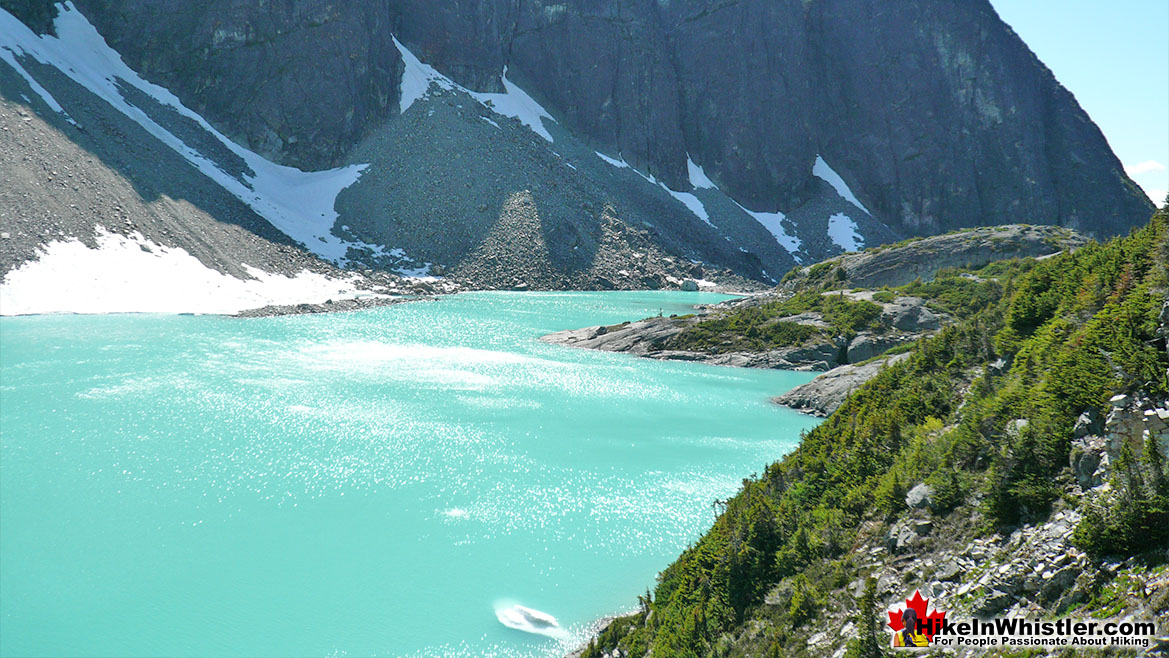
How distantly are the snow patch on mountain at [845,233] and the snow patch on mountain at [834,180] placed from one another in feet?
24.0

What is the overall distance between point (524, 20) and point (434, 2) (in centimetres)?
1658

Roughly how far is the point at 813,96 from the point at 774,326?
A: 11139 centimetres

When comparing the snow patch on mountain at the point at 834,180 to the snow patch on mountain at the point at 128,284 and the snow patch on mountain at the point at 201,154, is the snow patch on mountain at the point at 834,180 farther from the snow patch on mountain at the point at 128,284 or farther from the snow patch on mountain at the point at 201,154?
the snow patch on mountain at the point at 128,284

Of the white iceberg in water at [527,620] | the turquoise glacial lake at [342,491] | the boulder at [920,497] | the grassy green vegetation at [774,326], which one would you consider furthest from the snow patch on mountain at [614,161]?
the boulder at [920,497]

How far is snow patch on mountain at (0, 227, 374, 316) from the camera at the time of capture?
4647cm

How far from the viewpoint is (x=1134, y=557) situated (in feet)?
17.7

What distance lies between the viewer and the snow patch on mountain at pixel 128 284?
152 ft

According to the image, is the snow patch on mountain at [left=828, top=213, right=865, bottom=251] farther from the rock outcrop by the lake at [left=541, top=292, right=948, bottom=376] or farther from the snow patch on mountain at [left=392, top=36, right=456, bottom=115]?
the rock outcrop by the lake at [left=541, top=292, right=948, bottom=376]

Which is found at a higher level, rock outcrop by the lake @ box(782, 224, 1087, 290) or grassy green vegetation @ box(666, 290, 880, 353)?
rock outcrop by the lake @ box(782, 224, 1087, 290)

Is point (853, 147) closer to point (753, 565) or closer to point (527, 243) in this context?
point (527, 243)

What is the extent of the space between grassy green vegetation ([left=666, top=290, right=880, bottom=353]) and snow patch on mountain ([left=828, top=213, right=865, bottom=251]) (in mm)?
81933

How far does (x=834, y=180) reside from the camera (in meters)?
134

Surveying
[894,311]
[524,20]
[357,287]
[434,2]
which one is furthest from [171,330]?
[524,20]

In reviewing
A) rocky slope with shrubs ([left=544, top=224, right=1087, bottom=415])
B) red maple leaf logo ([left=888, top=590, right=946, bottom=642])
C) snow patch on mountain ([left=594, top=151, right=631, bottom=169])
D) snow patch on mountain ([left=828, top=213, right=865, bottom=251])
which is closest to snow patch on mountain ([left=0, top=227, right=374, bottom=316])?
rocky slope with shrubs ([left=544, top=224, right=1087, bottom=415])
